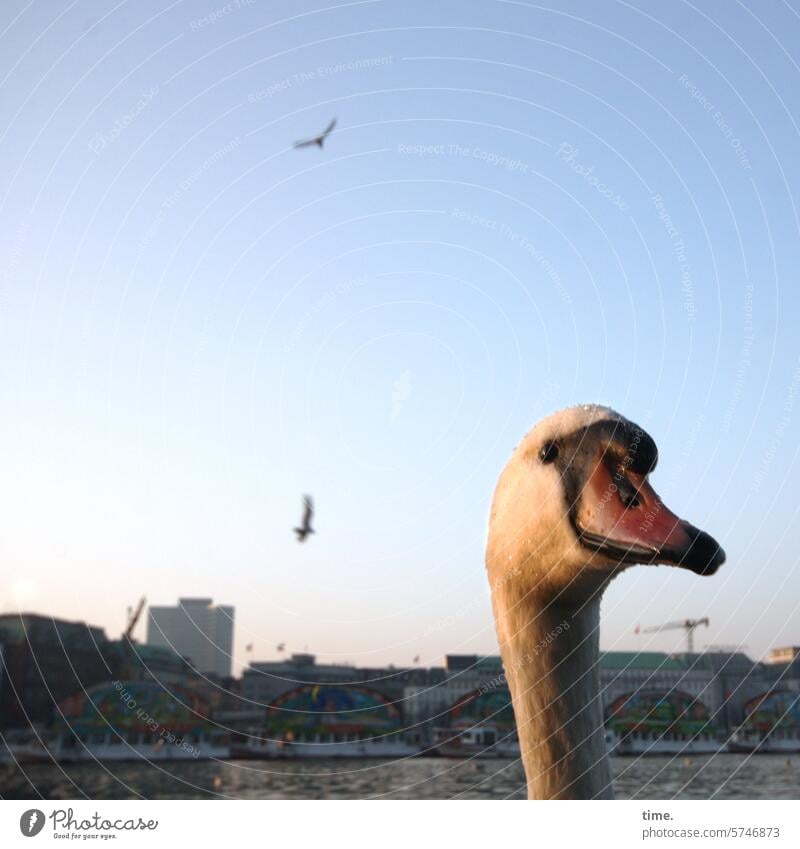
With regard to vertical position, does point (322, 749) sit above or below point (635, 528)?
above

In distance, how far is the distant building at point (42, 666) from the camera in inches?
756

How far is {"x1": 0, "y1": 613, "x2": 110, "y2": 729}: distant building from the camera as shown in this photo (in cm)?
1920

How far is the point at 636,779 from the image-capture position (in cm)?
2520

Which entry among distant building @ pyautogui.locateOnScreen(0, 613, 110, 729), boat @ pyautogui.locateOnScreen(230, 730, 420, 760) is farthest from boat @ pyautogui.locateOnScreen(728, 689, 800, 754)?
distant building @ pyautogui.locateOnScreen(0, 613, 110, 729)

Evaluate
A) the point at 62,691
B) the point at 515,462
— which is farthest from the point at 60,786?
the point at 515,462

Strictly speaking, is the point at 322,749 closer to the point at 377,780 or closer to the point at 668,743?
the point at 377,780

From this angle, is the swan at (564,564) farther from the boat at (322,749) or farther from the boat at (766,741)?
the boat at (766,741)

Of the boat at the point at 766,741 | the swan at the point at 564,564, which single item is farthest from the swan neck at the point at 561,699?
the boat at the point at 766,741

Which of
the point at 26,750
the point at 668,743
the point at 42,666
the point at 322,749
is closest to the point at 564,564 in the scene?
the point at 42,666

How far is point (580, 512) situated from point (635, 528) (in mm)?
177

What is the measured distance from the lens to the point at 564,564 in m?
2.09
